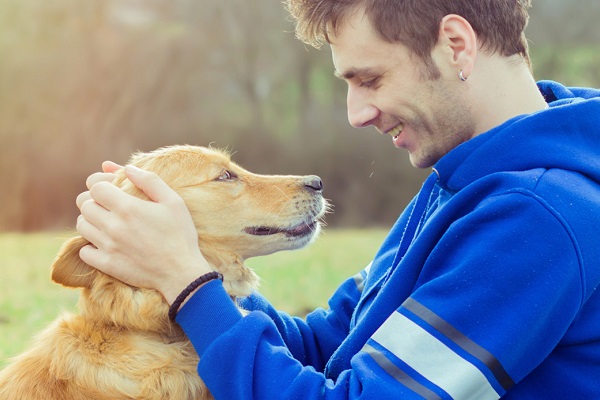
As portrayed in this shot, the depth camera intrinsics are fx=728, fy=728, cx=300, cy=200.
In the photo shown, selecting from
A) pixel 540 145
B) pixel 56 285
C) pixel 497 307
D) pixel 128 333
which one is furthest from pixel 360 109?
pixel 56 285

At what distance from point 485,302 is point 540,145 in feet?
1.45

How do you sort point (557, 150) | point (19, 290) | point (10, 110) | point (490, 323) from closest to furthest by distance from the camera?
point (490, 323), point (557, 150), point (19, 290), point (10, 110)

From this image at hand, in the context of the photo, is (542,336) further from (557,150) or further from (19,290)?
(19,290)

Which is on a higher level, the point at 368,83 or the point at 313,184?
the point at 368,83

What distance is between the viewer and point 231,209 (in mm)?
2596

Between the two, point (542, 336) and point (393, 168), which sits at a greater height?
point (542, 336)

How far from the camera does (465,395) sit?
1.65 m

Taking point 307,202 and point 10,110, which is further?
point 10,110

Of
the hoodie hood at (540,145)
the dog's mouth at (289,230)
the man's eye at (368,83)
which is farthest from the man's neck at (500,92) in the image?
the dog's mouth at (289,230)

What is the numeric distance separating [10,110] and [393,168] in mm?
6693

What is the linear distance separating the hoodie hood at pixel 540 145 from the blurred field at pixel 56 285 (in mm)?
1783

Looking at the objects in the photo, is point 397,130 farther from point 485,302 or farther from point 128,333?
point 128,333

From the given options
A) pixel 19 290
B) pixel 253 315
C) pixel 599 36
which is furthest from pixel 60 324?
pixel 599 36

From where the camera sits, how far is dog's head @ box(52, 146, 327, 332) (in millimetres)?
2457
